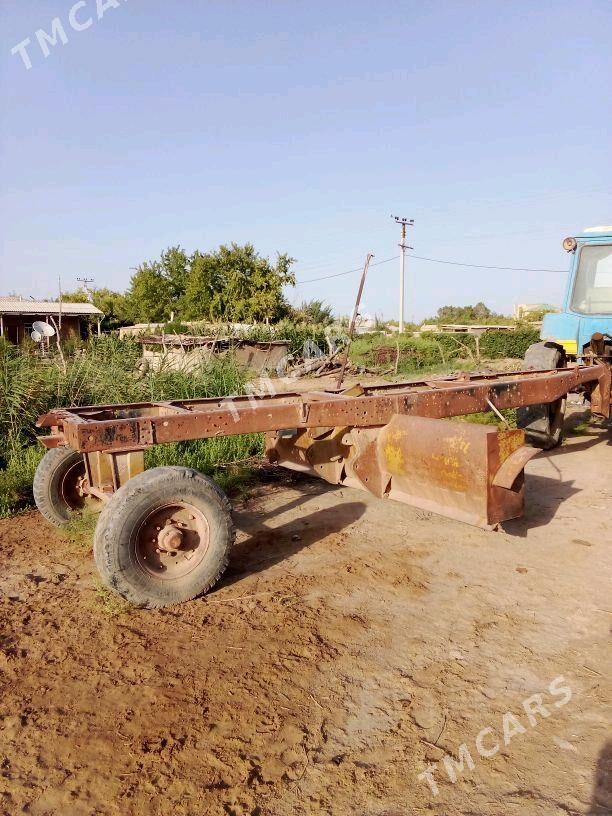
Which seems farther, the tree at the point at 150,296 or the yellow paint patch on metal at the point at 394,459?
the tree at the point at 150,296

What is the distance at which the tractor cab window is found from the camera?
7.13 meters

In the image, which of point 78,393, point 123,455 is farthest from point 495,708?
point 78,393

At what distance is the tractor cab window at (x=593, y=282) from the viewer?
7129 millimetres

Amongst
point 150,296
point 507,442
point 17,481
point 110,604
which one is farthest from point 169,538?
point 150,296

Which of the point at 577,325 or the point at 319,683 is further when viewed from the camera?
the point at 577,325

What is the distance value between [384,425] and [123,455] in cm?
171

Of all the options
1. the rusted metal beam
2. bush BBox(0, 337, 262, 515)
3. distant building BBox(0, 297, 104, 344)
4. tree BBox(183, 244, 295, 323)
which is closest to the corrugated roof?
distant building BBox(0, 297, 104, 344)

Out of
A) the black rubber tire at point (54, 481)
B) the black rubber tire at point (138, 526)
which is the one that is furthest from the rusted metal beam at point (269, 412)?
the black rubber tire at point (54, 481)

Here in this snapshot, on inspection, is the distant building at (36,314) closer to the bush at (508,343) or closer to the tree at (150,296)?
the tree at (150,296)

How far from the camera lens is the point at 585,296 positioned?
7301 mm

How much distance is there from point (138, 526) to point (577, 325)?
6074 mm

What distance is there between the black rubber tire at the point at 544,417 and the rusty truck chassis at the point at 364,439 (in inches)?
83.1

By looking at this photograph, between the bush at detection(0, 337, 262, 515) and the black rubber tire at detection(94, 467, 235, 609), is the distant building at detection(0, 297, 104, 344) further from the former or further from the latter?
the black rubber tire at detection(94, 467, 235, 609)

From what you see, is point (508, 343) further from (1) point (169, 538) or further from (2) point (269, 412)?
(1) point (169, 538)
